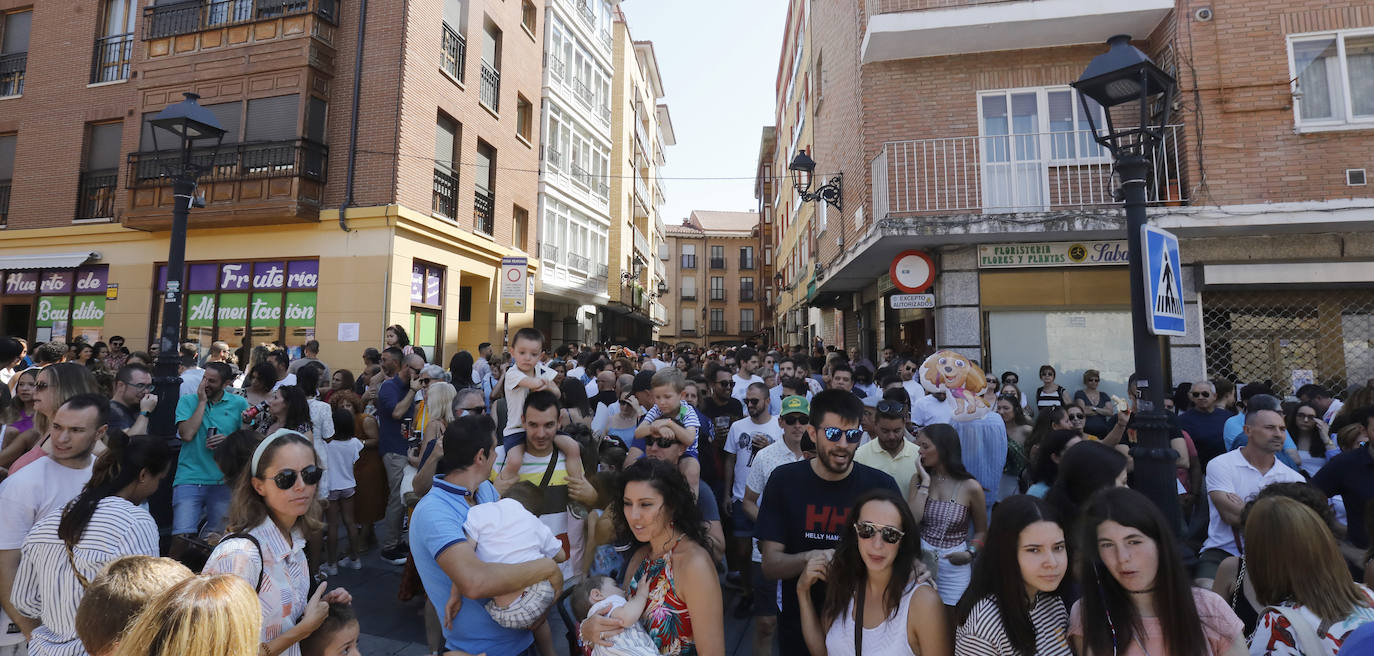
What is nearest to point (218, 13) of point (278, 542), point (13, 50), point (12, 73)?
point (12, 73)

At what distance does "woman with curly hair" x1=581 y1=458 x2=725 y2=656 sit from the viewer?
235cm

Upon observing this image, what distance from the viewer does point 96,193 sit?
16.1 m

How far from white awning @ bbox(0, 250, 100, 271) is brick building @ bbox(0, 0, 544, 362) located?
7cm

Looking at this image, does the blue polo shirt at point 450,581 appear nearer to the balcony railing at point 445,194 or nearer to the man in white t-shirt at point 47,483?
the man in white t-shirt at point 47,483

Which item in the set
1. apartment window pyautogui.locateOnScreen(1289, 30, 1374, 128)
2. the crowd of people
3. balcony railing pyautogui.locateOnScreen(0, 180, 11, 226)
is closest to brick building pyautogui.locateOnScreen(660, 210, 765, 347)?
balcony railing pyautogui.locateOnScreen(0, 180, 11, 226)

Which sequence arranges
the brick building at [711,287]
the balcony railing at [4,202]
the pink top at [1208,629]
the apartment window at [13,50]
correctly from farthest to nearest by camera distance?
the brick building at [711,287] → the apartment window at [13,50] → the balcony railing at [4,202] → the pink top at [1208,629]

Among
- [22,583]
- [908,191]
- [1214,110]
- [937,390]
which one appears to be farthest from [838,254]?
[22,583]

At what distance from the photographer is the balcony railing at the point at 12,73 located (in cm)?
1709

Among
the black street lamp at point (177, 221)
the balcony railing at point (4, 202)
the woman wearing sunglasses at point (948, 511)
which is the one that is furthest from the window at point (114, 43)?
the woman wearing sunglasses at point (948, 511)

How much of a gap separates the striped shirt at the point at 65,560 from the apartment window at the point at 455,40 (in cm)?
1522

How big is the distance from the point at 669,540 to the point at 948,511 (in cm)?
203

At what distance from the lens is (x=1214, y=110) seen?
9430 millimetres

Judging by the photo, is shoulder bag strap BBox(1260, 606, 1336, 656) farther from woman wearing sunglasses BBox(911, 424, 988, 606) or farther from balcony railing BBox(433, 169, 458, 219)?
balcony railing BBox(433, 169, 458, 219)

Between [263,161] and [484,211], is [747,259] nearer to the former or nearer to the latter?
[484,211]
